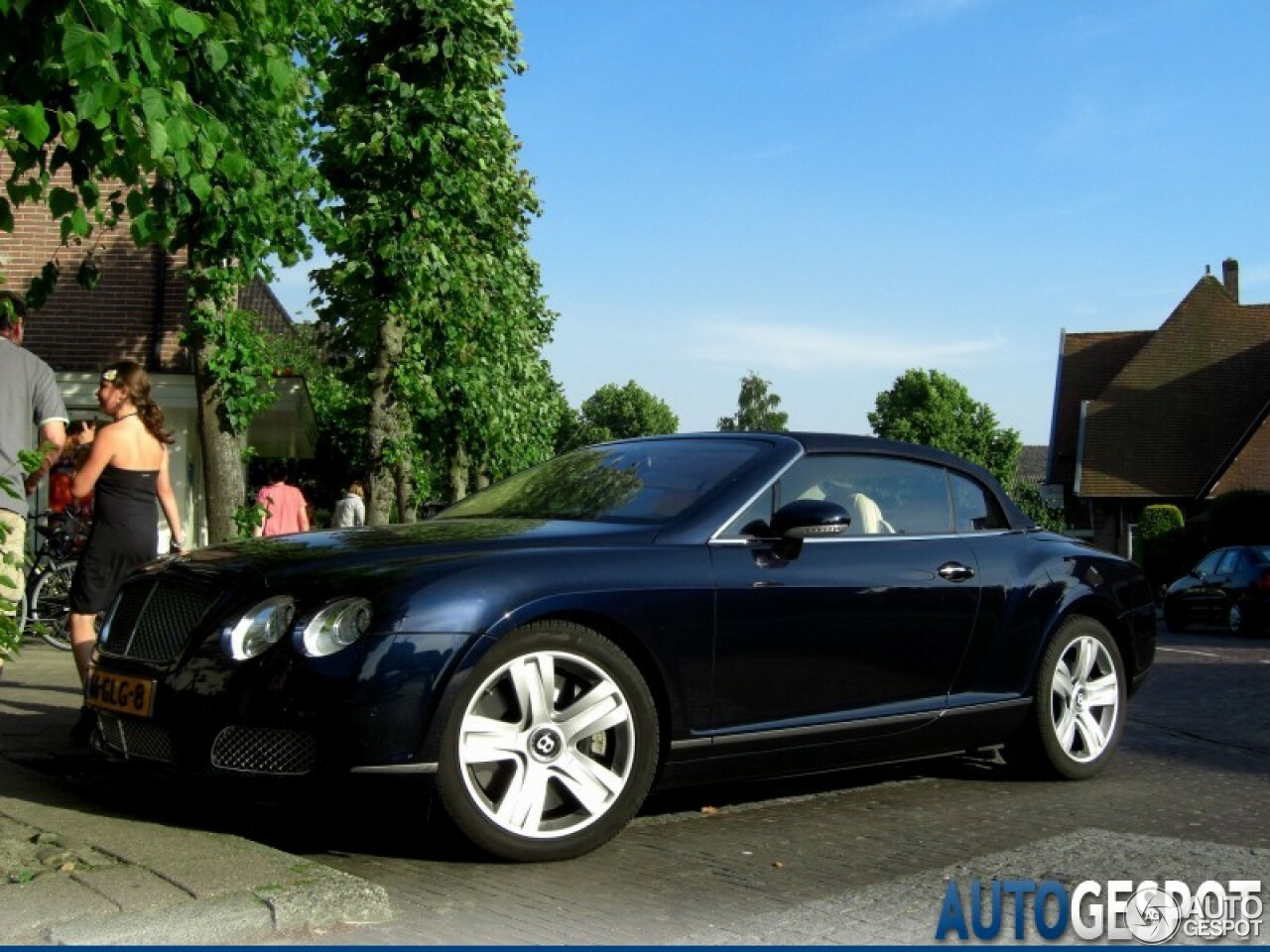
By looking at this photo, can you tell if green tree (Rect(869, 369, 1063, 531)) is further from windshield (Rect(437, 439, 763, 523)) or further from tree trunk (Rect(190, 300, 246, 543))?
windshield (Rect(437, 439, 763, 523))

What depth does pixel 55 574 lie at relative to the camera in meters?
13.6

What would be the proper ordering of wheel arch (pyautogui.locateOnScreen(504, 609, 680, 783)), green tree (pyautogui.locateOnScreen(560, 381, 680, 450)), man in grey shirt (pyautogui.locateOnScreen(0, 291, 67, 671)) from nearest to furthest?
wheel arch (pyautogui.locateOnScreen(504, 609, 680, 783)), man in grey shirt (pyautogui.locateOnScreen(0, 291, 67, 671)), green tree (pyautogui.locateOnScreen(560, 381, 680, 450))

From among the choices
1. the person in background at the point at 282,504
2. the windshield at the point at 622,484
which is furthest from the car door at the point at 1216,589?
the windshield at the point at 622,484

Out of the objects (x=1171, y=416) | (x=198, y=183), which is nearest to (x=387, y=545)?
(x=198, y=183)

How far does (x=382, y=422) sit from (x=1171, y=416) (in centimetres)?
3791

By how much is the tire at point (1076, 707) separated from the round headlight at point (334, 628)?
3236 millimetres

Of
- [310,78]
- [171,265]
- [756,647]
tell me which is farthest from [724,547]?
[171,265]

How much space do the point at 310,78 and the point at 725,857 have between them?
40.2 feet

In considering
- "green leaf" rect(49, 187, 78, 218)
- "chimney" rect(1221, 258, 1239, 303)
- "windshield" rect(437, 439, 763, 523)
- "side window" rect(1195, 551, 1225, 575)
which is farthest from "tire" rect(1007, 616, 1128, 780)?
"chimney" rect(1221, 258, 1239, 303)

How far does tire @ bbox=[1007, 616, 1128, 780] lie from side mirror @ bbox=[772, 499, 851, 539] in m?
1.59

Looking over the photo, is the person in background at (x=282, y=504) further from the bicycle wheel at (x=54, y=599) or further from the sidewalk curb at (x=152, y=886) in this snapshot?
the sidewalk curb at (x=152, y=886)

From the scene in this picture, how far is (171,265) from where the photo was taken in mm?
19219

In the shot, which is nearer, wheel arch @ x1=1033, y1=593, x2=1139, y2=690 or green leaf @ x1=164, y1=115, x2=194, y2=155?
green leaf @ x1=164, y1=115, x2=194, y2=155

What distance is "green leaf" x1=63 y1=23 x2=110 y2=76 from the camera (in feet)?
18.5
